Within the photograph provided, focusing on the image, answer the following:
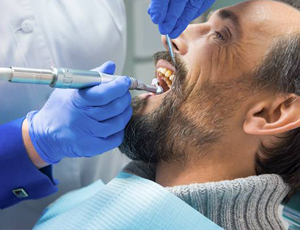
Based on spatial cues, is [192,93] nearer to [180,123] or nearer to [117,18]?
[180,123]

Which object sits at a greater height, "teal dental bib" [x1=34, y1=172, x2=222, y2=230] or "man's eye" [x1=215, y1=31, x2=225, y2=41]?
"man's eye" [x1=215, y1=31, x2=225, y2=41]

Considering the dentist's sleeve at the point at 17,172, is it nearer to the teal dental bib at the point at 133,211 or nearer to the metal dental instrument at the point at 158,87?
the teal dental bib at the point at 133,211

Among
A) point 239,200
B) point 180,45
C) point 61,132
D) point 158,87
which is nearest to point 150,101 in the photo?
point 158,87

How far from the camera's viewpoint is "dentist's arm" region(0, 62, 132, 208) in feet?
3.97

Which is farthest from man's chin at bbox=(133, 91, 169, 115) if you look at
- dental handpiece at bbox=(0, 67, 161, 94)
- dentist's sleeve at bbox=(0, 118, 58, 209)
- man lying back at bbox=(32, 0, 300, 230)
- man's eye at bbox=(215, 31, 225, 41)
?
dentist's sleeve at bbox=(0, 118, 58, 209)

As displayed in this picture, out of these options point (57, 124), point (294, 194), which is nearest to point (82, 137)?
point (57, 124)

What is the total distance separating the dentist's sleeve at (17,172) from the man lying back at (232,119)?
30cm

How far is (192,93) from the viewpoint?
1285mm

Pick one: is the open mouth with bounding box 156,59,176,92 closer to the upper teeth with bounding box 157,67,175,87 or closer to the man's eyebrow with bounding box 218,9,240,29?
the upper teeth with bounding box 157,67,175,87

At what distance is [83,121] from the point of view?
4.00ft

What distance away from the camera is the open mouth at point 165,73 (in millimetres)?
1388

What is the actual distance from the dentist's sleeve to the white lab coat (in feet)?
0.49

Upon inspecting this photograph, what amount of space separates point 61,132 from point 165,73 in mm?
401

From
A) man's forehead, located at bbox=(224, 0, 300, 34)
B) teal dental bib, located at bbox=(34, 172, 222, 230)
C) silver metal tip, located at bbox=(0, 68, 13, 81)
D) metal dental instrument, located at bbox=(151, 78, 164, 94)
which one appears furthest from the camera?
metal dental instrument, located at bbox=(151, 78, 164, 94)
